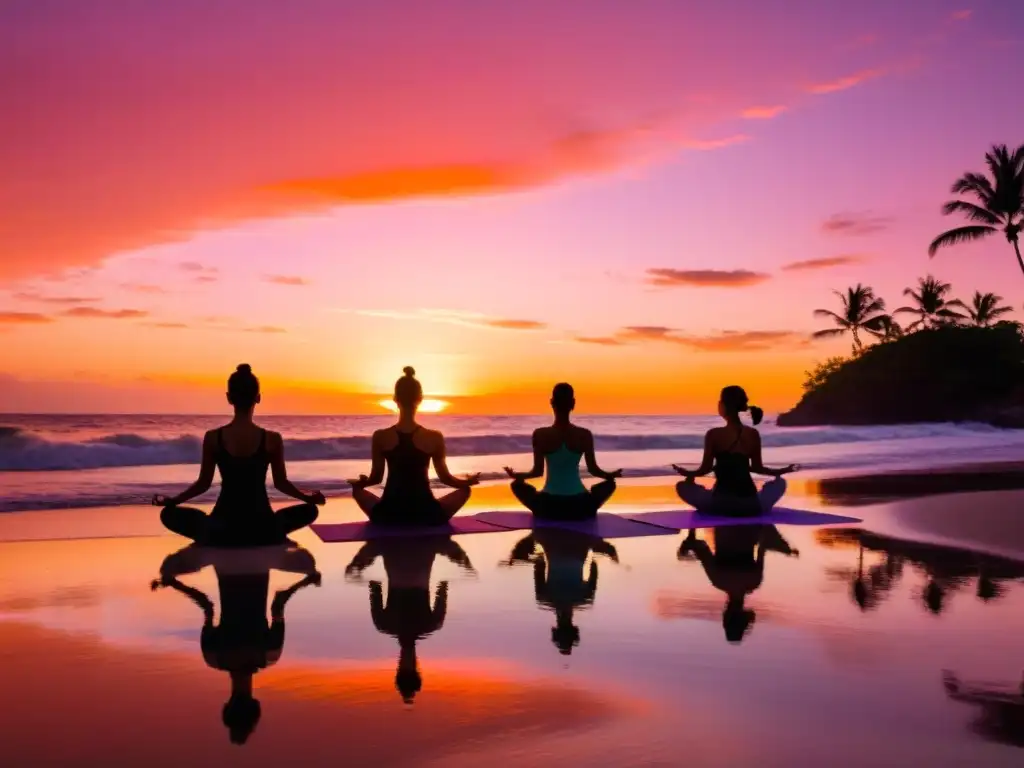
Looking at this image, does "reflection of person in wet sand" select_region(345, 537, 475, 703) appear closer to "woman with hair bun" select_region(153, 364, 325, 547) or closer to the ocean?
"woman with hair bun" select_region(153, 364, 325, 547)

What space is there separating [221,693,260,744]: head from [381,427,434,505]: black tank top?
20.4ft

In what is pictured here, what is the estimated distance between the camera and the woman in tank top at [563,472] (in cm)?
1132

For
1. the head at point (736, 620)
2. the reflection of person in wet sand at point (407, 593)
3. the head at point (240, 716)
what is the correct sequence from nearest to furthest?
the head at point (240, 716) < the reflection of person in wet sand at point (407, 593) < the head at point (736, 620)

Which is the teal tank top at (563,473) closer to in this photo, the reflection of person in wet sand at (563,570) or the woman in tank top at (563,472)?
the woman in tank top at (563,472)

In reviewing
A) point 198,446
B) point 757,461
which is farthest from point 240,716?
point 198,446

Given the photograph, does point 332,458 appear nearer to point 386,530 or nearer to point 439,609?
point 386,530

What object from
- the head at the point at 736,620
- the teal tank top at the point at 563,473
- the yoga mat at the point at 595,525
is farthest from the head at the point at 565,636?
the teal tank top at the point at 563,473

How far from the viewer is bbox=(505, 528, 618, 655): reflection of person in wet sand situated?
5.82 metres

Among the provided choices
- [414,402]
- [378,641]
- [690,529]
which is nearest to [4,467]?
[414,402]

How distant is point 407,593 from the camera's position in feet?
22.7

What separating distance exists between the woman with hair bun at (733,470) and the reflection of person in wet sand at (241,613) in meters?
5.33

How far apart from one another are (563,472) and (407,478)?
6.95 ft

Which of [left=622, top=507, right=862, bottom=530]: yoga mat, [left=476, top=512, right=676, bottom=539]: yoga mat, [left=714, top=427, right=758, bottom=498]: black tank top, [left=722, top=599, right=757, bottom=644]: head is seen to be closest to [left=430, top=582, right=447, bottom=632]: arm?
[left=722, top=599, right=757, bottom=644]: head

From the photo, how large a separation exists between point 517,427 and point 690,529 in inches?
2310
